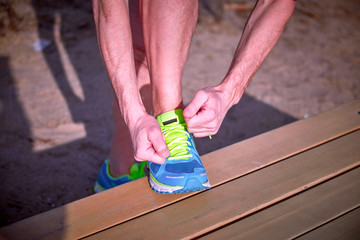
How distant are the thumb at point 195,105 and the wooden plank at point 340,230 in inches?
18.2

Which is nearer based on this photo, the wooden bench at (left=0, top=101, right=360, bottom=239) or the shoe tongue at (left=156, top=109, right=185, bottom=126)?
the wooden bench at (left=0, top=101, right=360, bottom=239)

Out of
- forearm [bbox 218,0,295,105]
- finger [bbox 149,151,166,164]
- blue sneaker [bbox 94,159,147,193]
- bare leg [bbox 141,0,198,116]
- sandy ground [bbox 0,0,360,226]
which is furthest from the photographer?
sandy ground [bbox 0,0,360,226]

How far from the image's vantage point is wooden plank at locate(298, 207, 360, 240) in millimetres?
860

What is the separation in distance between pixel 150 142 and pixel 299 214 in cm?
49

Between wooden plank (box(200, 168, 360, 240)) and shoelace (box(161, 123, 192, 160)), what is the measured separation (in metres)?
0.28

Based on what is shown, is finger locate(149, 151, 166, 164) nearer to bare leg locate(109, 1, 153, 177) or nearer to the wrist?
the wrist

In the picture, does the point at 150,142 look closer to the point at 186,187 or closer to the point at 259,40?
the point at 186,187

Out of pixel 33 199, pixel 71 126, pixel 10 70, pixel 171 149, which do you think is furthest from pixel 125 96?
pixel 10 70

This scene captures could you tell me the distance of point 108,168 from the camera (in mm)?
1479

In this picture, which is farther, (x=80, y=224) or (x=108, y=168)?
(x=108, y=168)

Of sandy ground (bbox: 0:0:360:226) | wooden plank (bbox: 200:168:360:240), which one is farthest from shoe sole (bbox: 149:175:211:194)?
sandy ground (bbox: 0:0:360:226)

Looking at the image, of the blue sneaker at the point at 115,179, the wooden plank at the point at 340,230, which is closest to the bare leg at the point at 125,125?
the blue sneaker at the point at 115,179

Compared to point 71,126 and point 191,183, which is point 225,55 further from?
point 191,183

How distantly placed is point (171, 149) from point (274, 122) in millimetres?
1403
